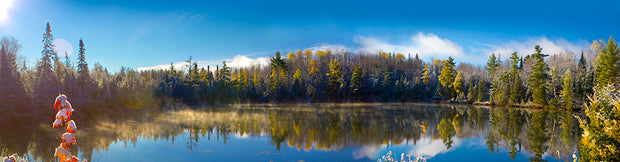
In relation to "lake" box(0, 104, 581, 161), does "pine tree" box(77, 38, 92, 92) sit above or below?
above

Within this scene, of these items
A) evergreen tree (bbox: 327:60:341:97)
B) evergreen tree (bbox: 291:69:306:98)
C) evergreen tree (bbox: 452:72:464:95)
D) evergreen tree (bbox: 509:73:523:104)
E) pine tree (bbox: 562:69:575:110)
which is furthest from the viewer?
evergreen tree (bbox: 327:60:341:97)

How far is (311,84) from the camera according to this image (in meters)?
67.4

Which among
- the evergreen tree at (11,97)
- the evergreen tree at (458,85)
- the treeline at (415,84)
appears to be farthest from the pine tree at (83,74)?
the evergreen tree at (458,85)

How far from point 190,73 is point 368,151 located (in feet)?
173

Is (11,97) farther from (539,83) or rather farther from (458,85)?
(458,85)

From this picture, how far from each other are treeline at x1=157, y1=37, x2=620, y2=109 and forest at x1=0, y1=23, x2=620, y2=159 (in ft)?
0.52

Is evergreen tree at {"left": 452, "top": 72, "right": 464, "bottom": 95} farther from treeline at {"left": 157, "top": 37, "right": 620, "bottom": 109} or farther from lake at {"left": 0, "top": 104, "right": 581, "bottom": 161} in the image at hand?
lake at {"left": 0, "top": 104, "right": 581, "bottom": 161}

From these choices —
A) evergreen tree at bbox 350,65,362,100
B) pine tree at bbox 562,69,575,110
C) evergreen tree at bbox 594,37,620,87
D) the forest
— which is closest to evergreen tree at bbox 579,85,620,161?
the forest

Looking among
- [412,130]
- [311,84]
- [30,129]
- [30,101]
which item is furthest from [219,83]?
[412,130]

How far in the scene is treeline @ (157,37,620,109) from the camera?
38906 millimetres

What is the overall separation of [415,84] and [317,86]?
2053 cm

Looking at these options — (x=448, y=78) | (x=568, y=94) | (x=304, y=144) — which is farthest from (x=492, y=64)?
(x=304, y=144)

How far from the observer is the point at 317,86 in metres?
67.8

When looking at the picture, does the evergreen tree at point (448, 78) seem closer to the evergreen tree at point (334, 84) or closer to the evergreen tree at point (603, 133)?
the evergreen tree at point (334, 84)
